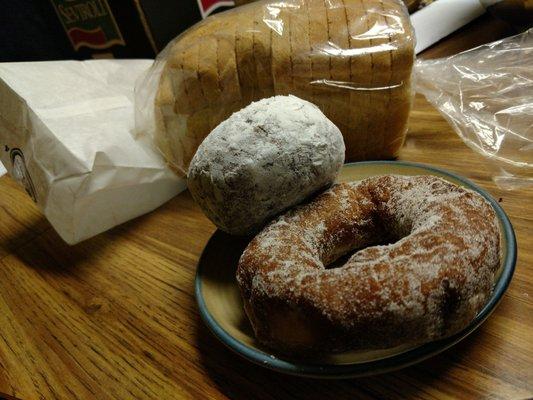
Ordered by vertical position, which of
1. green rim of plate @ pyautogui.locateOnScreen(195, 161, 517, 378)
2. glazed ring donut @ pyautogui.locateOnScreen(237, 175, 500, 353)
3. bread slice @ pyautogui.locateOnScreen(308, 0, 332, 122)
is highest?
bread slice @ pyautogui.locateOnScreen(308, 0, 332, 122)

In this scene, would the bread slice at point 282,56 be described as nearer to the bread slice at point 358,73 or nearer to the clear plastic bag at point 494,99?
the bread slice at point 358,73

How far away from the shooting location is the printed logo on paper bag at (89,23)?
1320mm

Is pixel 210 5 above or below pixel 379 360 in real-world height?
above

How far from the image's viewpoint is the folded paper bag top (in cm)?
92

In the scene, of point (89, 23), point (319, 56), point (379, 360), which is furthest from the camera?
point (89, 23)

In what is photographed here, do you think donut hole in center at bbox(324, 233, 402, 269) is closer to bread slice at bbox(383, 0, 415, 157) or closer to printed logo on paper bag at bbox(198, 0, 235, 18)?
bread slice at bbox(383, 0, 415, 157)

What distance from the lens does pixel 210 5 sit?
1436 mm

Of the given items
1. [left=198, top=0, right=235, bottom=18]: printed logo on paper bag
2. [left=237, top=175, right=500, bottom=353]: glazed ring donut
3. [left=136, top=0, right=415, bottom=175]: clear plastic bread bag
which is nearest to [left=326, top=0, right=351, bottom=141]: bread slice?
[left=136, top=0, right=415, bottom=175]: clear plastic bread bag

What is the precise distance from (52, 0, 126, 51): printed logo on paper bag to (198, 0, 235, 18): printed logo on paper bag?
10.9 inches

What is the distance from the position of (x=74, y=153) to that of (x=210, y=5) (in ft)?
2.61

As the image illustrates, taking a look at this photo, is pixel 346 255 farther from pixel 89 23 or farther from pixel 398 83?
pixel 89 23

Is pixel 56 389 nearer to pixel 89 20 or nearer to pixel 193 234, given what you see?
pixel 193 234

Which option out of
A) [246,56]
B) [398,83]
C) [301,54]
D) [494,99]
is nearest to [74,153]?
[246,56]

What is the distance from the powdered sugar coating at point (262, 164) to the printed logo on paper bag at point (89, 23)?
85 cm
